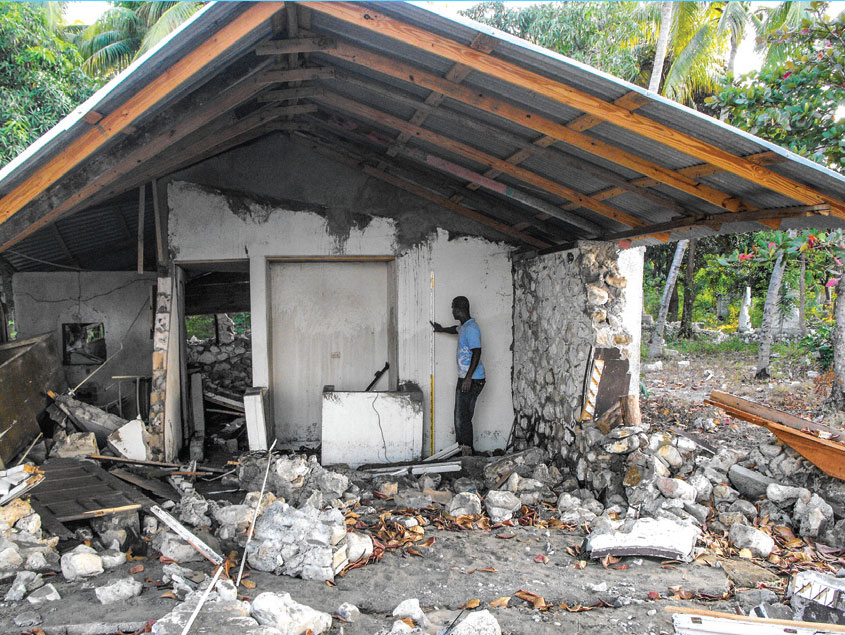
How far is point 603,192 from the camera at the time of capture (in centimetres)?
510

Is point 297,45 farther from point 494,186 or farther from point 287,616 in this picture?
point 287,616

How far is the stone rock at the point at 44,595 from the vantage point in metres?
3.62

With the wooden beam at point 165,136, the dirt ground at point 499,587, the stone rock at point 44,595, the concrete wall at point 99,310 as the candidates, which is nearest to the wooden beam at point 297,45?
the wooden beam at point 165,136

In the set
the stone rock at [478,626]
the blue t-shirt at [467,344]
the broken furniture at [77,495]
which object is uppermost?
the blue t-shirt at [467,344]

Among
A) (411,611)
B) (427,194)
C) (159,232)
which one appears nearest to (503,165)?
(427,194)

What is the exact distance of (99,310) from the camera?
9.54 m

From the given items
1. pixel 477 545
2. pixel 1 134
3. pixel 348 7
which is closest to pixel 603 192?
pixel 348 7

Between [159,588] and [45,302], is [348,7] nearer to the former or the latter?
[159,588]

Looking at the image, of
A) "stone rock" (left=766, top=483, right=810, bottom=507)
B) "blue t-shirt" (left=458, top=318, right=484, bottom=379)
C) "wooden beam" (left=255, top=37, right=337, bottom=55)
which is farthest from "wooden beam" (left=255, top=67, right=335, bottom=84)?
"stone rock" (left=766, top=483, right=810, bottom=507)

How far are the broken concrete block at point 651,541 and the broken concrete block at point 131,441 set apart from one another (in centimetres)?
501

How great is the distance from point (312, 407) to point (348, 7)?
573 centimetres

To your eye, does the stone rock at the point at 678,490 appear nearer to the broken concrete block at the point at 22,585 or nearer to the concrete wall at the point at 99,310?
the broken concrete block at the point at 22,585

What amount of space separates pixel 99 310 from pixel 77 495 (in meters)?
5.27

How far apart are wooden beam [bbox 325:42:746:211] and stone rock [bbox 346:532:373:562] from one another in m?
3.45
